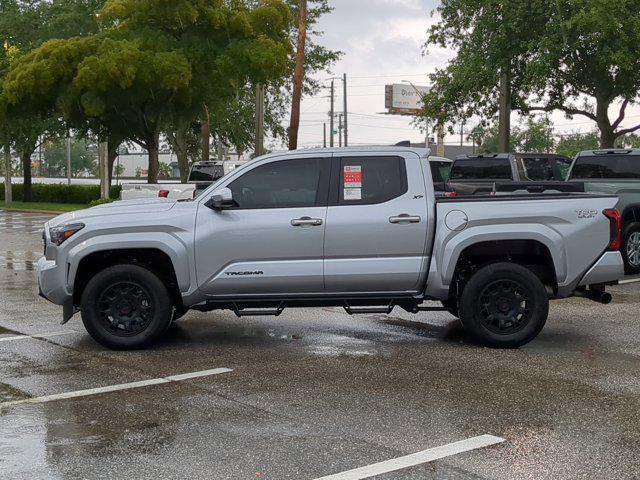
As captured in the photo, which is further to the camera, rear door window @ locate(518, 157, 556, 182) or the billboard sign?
the billboard sign

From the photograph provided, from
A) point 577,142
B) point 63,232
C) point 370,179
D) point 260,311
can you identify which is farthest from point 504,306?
point 577,142

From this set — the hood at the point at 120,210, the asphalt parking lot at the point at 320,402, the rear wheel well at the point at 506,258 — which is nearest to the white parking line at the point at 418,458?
the asphalt parking lot at the point at 320,402

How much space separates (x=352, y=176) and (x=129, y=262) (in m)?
2.31

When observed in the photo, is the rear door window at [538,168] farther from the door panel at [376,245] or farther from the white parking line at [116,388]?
the white parking line at [116,388]

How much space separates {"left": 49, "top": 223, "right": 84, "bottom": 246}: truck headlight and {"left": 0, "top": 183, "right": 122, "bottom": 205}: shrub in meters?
37.6

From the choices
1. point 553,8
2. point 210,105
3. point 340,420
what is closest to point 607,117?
point 553,8

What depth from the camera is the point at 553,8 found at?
96.4 feet

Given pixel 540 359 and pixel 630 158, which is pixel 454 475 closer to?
pixel 540 359

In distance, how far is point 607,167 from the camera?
15.1m

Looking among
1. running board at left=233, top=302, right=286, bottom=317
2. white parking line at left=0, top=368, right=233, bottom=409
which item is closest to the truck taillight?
running board at left=233, top=302, right=286, bottom=317

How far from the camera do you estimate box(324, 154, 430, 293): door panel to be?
→ 8219 mm

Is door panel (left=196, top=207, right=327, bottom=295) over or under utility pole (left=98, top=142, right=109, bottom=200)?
under

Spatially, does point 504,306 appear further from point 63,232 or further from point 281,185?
point 63,232

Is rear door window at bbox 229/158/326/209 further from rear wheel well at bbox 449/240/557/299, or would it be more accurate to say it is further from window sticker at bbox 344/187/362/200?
rear wheel well at bbox 449/240/557/299
